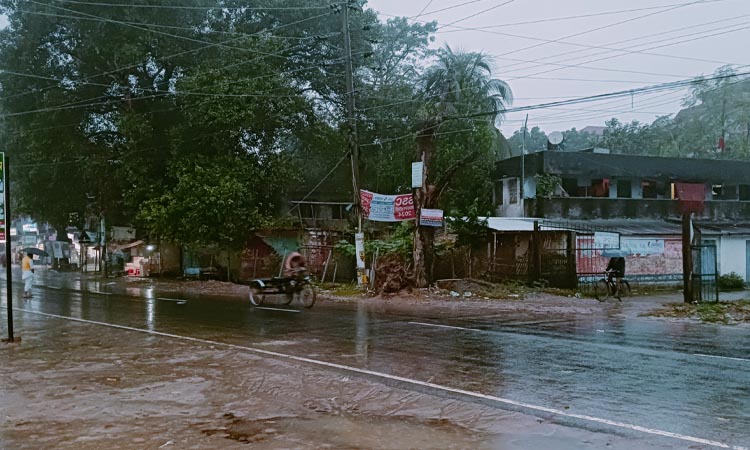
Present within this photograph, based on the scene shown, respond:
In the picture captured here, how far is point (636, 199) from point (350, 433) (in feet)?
91.2

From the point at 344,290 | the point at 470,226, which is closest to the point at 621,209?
the point at 470,226

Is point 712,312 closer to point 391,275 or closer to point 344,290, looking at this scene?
point 391,275

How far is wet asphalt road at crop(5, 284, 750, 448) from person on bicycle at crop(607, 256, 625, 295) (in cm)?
422

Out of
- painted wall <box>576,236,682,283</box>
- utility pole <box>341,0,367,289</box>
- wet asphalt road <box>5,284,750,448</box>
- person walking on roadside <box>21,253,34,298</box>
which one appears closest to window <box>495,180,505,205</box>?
painted wall <box>576,236,682,283</box>

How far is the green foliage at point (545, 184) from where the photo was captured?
95.1ft

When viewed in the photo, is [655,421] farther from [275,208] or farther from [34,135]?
[34,135]

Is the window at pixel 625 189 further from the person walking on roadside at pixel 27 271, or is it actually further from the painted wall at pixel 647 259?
the person walking on roadside at pixel 27 271

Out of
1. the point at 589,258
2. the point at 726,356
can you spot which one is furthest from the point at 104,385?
the point at 589,258

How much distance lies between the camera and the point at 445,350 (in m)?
10.8

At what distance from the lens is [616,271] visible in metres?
20.6

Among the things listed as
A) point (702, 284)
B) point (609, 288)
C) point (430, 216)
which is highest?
point (430, 216)

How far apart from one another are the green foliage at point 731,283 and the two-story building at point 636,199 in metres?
0.88

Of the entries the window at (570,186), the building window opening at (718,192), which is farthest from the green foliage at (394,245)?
the building window opening at (718,192)

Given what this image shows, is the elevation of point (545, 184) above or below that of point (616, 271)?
above
